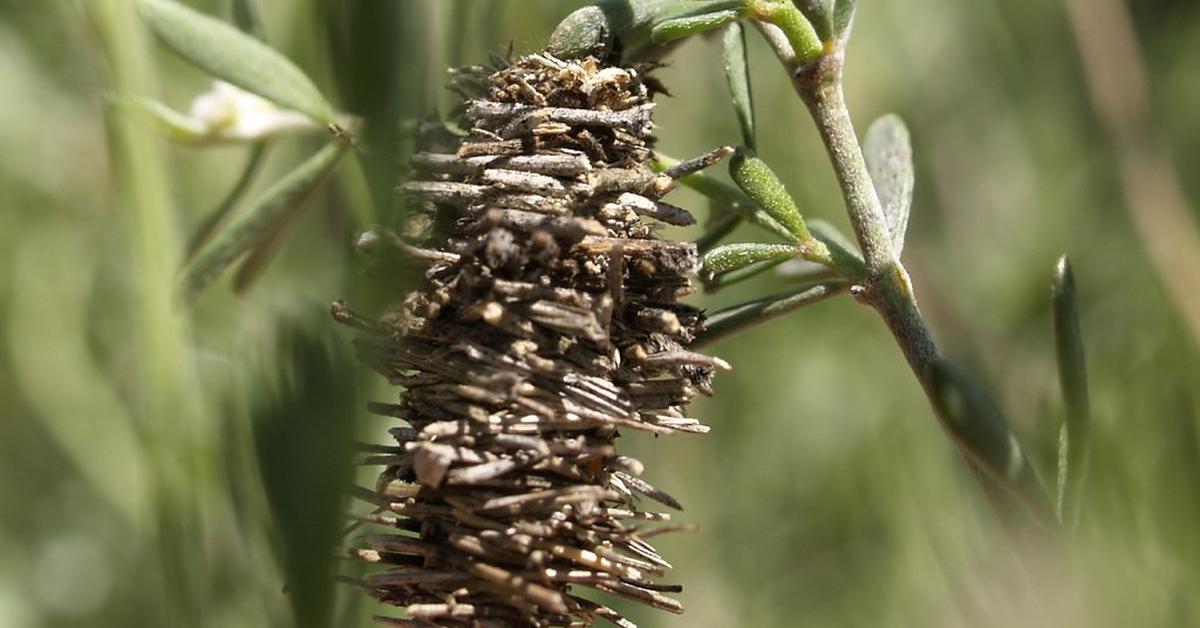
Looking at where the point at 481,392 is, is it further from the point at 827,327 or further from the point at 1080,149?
the point at 1080,149

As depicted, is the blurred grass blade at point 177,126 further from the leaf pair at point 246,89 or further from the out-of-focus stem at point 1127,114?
the out-of-focus stem at point 1127,114

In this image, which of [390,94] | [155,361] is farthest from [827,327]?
[390,94]

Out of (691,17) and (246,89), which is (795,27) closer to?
(691,17)

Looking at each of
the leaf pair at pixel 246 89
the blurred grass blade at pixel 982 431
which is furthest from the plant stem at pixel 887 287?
the leaf pair at pixel 246 89

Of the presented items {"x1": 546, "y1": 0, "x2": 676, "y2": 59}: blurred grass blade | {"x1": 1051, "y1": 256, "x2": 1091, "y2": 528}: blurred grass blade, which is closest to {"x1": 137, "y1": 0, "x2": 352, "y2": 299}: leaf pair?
{"x1": 546, "y1": 0, "x2": 676, "y2": 59}: blurred grass blade

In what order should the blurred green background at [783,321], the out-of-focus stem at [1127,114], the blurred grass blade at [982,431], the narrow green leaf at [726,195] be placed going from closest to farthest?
1. the blurred grass blade at [982,431]
2. the narrow green leaf at [726,195]
3. the blurred green background at [783,321]
4. the out-of-focus stem at [1127,114]
